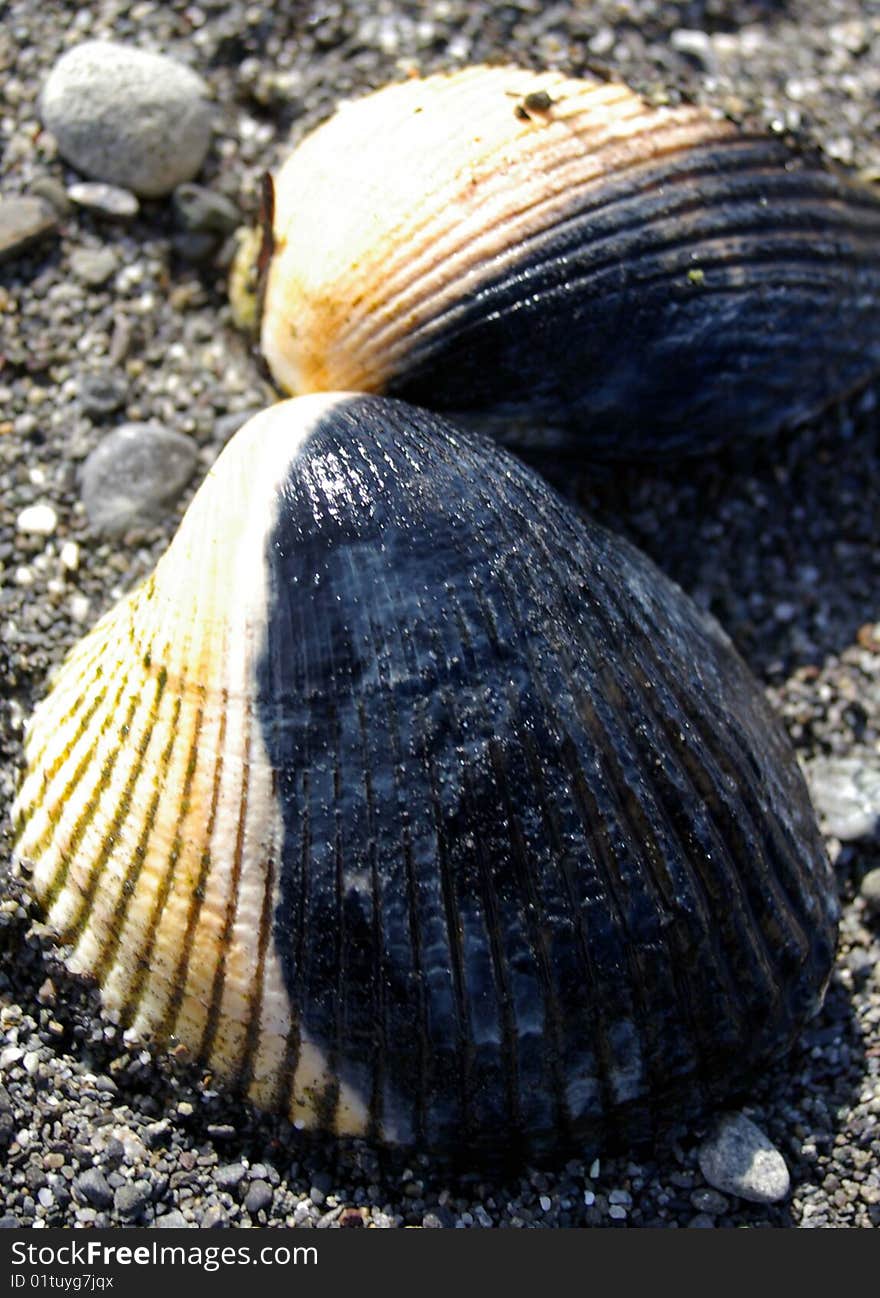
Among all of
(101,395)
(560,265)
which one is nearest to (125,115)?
(101,395)

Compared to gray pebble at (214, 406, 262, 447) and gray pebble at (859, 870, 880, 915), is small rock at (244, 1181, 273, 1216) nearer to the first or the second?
gray pebble at (859, 870, 880, 915)

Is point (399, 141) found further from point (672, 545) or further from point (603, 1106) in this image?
point (603, 1106)

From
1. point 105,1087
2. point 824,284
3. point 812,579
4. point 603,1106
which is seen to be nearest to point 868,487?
point 812,579

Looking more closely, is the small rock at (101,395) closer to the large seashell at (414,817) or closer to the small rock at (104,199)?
the small rock at (104,199)

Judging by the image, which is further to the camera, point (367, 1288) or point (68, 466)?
point (68, 466)

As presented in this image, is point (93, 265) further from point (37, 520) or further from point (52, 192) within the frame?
point (37, 520)

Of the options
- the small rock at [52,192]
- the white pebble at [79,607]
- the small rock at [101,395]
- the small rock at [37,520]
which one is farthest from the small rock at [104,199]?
the white pebble at [79,607]

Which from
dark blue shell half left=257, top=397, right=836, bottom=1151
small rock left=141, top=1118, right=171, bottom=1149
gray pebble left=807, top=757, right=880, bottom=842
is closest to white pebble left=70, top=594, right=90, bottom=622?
dark blue shell half left=257, top=397, right=836, bottom=1151
